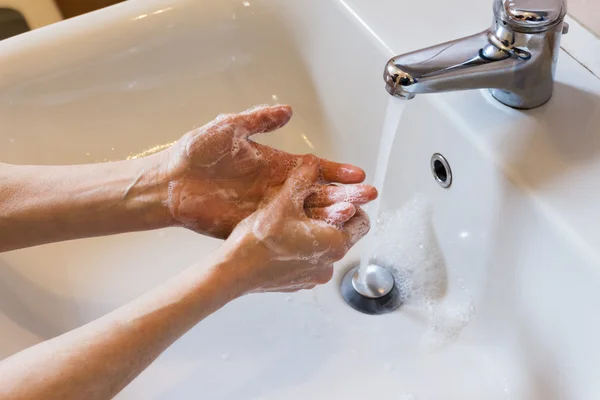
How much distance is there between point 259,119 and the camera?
1.58 ft

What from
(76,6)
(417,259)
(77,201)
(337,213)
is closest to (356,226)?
(337,213)

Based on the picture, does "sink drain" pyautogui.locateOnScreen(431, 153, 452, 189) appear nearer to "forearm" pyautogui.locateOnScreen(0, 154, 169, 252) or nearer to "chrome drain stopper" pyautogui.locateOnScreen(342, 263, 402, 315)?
"chrome drain stopper" pyautogui.locateOnScreen(342, 263, 402, 315)

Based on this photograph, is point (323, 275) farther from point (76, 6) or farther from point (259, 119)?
point (76, 6)

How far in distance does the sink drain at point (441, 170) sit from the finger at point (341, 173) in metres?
0.07

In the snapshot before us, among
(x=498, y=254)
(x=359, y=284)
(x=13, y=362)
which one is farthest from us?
(x=359, y=284)

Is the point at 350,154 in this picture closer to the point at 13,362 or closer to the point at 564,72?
the point at 564,72

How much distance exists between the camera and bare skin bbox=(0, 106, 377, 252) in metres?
0.48

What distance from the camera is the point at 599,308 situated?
1.26ft

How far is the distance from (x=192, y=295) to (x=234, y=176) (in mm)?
125

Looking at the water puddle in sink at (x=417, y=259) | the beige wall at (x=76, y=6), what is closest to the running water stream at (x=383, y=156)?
the water puddle in sink at (x=417, y=259)

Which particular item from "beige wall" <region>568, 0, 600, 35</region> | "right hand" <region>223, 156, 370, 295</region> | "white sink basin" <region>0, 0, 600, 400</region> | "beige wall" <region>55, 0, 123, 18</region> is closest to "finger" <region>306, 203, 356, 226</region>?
"right hand" <region>223, 156, 370, 295</region>

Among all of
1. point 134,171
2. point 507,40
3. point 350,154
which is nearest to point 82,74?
point 134,171

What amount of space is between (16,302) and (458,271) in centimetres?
40

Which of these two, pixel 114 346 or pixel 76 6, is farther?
pixel 76 6
